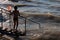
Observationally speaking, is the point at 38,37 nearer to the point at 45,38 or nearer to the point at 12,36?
the point at 45,38

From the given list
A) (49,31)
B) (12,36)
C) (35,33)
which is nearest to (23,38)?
(12,36)

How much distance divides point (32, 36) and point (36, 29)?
3.38 m

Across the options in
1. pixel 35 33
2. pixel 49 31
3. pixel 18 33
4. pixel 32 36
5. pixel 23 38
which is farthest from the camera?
pixel 49 31

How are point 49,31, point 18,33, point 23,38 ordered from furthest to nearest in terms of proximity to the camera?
1. point 49,31
2. point 23,38
3. point 18,33

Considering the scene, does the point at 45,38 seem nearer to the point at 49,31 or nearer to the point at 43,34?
the point at 43,34

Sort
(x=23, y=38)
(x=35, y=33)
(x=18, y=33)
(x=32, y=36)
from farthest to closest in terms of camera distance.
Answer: (x=35, y=33) → (x=32, y=36) → (x=23, y=38) → (x=18, y=33)

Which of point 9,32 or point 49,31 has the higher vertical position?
point 9,32

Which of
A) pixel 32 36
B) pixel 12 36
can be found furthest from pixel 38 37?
pixel 12 36

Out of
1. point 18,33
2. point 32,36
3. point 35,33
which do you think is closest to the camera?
point 18,33

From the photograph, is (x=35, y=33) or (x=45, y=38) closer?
(x=45, y=38)

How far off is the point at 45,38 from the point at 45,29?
159 inches

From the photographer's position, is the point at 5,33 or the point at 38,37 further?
the point at 38,37

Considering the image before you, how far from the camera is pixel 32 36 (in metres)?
18.2

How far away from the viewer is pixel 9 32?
15.9m
